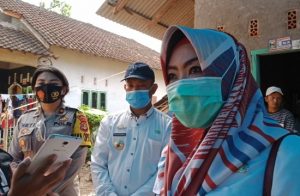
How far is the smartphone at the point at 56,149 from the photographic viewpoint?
5.09 ft

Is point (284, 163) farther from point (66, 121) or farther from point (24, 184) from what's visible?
point (66, 121)

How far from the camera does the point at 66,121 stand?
118 inches

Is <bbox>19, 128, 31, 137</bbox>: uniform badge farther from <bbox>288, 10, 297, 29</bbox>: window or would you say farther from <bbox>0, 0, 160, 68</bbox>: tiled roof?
<bbox>0, 0, 160, 68</bbox>: tiled roof

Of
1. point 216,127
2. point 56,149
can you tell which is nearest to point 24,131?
point 56,149

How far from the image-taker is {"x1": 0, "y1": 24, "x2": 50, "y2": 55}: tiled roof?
1113 centimetres

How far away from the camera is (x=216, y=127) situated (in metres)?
1.50

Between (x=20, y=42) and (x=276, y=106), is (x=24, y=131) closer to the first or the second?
(x=276, y=106)

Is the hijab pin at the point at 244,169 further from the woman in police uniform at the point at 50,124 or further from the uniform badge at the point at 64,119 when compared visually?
the uniform badge at the point at 64,119

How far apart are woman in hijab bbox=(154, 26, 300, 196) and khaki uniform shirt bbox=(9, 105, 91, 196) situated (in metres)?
1.23

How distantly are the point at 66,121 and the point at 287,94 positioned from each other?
21.5ft

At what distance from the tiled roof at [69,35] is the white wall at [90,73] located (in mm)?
369

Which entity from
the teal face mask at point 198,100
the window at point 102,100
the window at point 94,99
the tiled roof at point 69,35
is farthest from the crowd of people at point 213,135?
the window at point 102,100

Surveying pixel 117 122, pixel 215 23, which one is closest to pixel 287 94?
pixel 215 23

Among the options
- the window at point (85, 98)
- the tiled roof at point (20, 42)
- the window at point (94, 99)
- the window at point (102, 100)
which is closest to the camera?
the tiled roof at point (20, 42)
